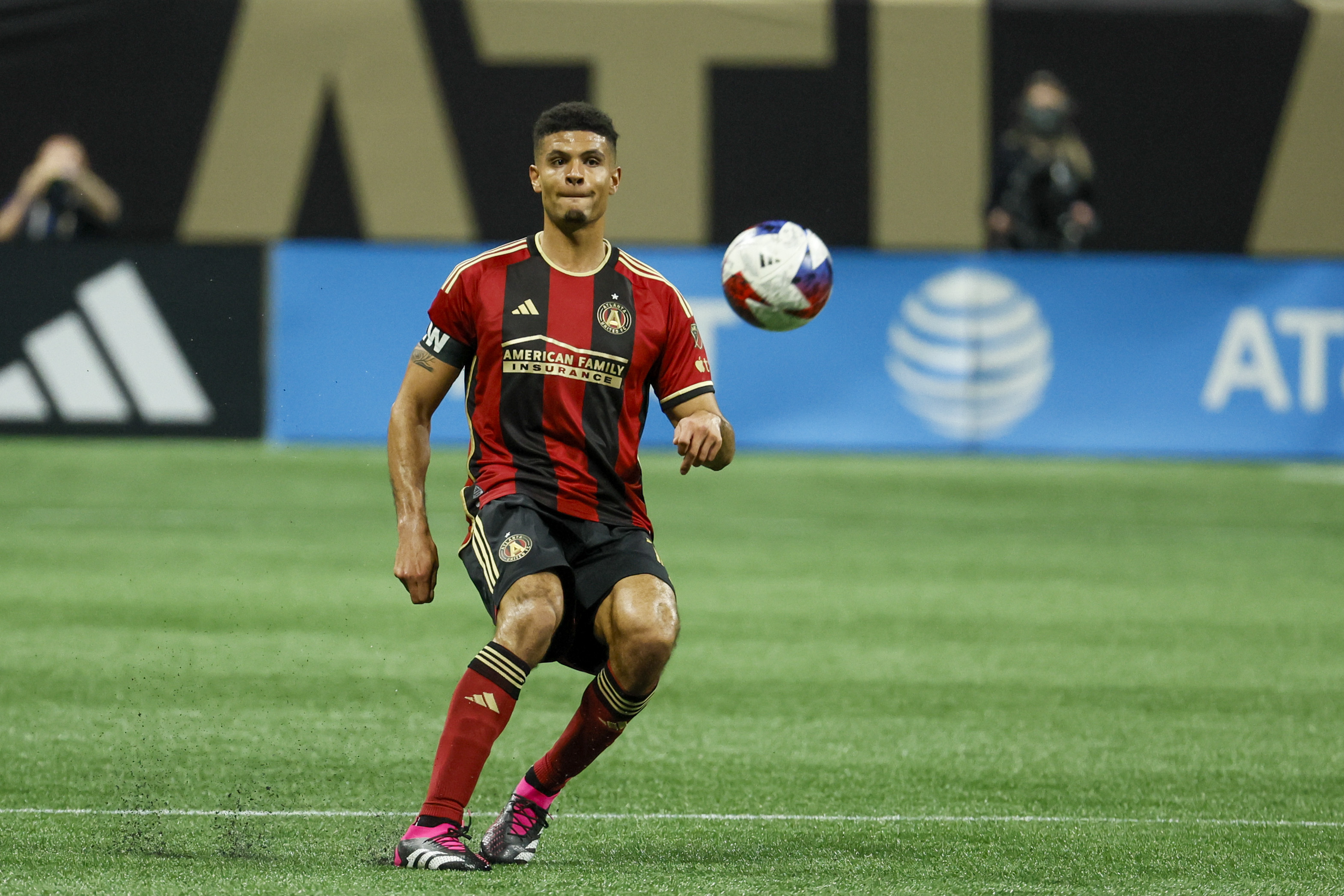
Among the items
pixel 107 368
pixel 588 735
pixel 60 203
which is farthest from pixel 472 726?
pixel 60 203

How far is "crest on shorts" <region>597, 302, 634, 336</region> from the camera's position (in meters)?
5.49

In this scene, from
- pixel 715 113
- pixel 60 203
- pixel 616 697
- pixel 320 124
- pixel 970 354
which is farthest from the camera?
pixel 715 113

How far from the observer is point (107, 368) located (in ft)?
57.4

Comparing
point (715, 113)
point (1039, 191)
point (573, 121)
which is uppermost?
point (573, 121)

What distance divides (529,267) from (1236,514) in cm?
1085

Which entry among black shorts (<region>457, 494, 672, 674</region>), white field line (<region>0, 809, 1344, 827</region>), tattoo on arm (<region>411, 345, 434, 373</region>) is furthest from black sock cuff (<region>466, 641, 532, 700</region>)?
white field line (<region>0, 809, 1344, 827</region>)

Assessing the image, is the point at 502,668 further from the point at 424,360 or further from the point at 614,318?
the point at 614,318

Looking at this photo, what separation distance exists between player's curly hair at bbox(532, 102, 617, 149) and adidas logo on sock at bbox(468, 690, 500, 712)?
1490mm

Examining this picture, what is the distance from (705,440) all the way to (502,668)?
78cm

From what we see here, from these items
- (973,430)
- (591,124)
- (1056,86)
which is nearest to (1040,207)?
(1056,86)

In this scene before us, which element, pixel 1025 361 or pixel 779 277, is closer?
pixel 779 277

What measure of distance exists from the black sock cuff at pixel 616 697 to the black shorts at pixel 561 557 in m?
0.10

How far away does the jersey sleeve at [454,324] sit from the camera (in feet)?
17.9

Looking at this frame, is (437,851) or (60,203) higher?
(437,851)
